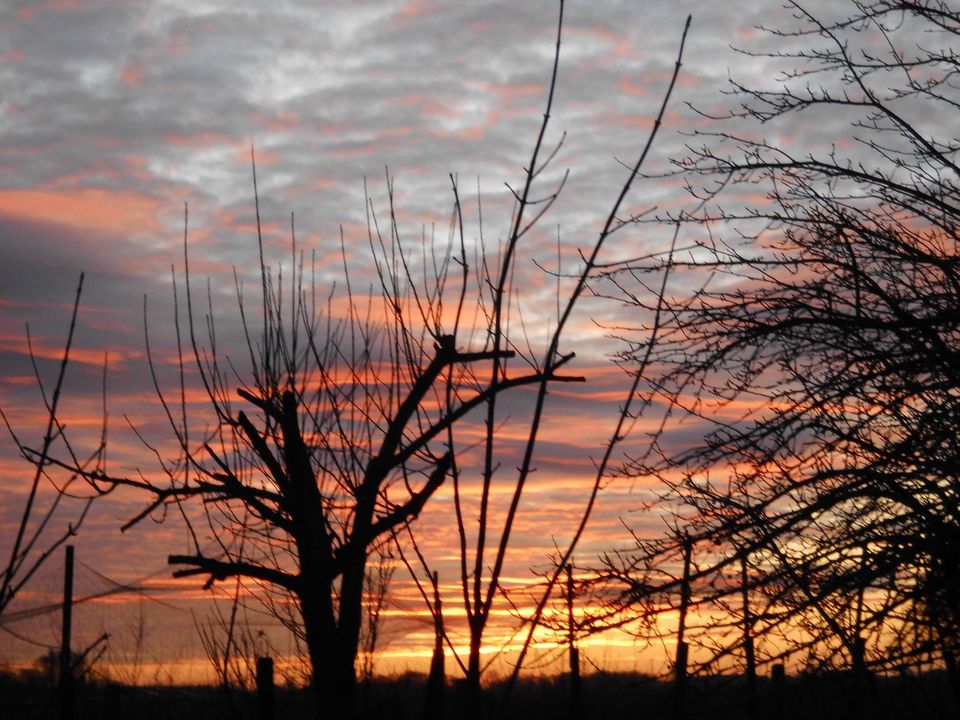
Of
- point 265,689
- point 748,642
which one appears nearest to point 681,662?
point 748,642

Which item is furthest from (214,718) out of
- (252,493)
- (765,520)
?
(765,520)

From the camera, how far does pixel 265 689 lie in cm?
924

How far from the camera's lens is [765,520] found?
6.71 meters

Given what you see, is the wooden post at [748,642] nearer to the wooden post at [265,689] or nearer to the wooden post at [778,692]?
the wooden post at [778,692]

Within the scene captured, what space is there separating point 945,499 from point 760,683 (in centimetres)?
171

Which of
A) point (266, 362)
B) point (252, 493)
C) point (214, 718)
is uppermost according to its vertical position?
point (266, 362)

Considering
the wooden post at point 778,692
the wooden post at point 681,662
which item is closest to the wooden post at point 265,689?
the wooden post at point 681,662

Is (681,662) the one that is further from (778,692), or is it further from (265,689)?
(265,689)

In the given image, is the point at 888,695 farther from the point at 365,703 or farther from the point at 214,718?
the point at 214,718

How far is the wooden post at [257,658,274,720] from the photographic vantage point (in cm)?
908

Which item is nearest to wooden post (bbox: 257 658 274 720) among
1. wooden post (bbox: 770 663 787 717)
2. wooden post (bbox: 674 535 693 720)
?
wooden post (bbox: 674 535 693 720)

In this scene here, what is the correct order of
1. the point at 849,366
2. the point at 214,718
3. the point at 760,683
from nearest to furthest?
the point at 760,683 < the point at 849,366 < the point at 214,718

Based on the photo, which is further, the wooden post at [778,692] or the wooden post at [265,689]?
the wooden post at [265,689]

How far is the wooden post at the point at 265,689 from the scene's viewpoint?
29.8ft
